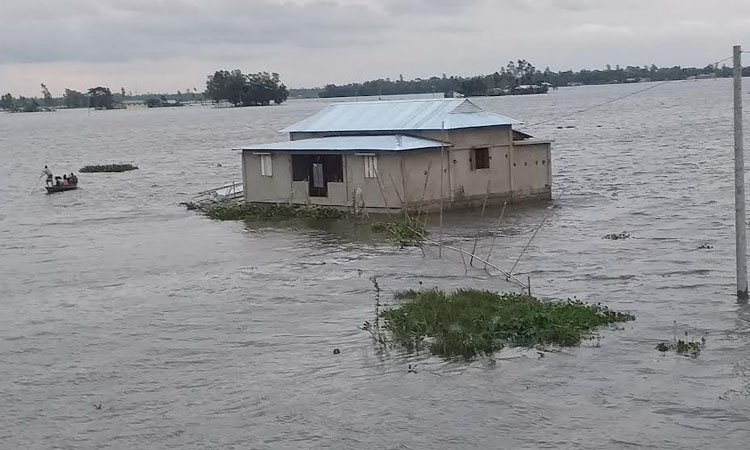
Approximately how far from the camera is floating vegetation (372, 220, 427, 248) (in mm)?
27844

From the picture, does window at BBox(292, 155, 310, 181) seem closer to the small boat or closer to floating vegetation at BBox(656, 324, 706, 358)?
the small boat

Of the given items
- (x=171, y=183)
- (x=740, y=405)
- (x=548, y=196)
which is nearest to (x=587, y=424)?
(x=740, y=405)

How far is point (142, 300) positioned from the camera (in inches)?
934

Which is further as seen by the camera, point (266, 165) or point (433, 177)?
point (266, 165)

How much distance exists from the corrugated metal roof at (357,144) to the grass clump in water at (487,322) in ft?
44.0

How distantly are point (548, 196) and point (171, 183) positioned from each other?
84.1 feet

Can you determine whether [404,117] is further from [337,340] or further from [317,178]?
[337,340]

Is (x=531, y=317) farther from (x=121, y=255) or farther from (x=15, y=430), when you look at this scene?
(x=121, y=255)

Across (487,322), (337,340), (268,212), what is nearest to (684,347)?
(487,322)

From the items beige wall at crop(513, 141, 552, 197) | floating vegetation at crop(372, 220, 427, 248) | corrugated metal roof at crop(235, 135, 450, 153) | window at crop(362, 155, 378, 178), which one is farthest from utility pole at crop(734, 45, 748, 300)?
beige wall at crop(513, 141, 552, 197)

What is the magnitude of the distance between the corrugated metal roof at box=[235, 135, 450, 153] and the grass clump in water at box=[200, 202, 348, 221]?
1.98 m

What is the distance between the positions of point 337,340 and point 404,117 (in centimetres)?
1838

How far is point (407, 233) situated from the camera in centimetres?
2852

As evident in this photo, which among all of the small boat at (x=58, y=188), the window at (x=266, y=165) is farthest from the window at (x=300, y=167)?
the small boat at (x=58, y=188)
